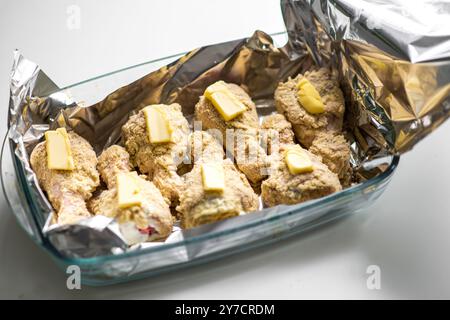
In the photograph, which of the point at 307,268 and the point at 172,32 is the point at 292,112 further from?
the point at 172,32

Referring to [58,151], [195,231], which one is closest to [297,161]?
[195,231]

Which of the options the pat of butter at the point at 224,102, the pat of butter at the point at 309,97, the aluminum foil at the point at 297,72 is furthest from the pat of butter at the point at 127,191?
the pat of butter at the point at 309,97

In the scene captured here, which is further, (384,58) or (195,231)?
(384,58)

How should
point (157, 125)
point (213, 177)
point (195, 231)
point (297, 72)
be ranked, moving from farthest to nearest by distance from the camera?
point (297, 72)
point (157, 125)
point (213, 177)
point (195, 231)

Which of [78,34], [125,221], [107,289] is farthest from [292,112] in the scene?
[78,34]

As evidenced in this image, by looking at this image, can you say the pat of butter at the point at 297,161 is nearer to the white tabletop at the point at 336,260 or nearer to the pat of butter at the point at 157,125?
the white tabletop at the point at 336,260

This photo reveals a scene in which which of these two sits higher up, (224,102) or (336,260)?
(224,102)

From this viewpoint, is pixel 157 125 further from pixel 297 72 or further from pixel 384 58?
pixel 384 58
